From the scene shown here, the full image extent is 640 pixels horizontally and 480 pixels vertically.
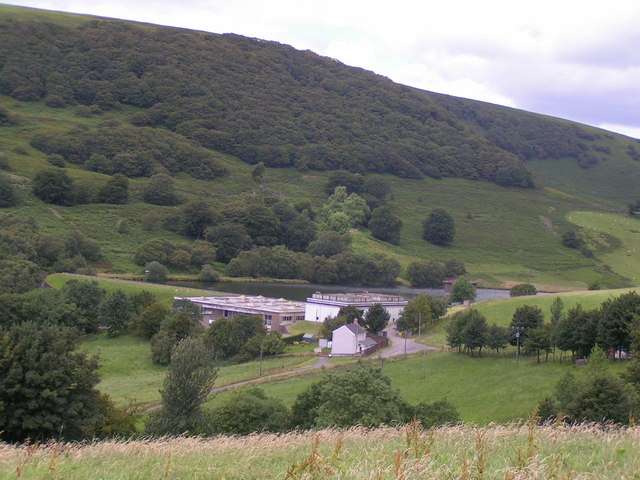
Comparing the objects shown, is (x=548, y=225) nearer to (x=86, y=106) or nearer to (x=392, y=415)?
(x=86, y=106)

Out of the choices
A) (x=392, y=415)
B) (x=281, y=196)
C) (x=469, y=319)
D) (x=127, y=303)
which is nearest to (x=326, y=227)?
(x=281, y=196)

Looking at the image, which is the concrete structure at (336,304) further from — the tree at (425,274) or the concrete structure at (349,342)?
the tree at (425,274)

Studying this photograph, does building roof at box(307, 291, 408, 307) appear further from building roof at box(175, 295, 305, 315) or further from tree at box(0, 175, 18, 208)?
tree at box(0, 175, 18, 208)

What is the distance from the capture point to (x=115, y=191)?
95875 millimetres

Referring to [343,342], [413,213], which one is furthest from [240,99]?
[343,342]

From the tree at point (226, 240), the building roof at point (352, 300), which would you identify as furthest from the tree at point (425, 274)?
the building roof at point (352, 300)

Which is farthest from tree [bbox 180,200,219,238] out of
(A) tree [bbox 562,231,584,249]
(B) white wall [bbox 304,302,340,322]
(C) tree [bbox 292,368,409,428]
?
(C) tree [bbox 292,368,409,428]

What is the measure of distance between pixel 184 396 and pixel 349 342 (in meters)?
27.8

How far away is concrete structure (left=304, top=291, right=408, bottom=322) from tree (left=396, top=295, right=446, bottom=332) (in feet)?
19.4

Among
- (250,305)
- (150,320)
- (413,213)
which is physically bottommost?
(150,320)

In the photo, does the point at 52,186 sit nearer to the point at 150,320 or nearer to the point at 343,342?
the point at 150,320

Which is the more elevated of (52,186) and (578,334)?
(52,186)

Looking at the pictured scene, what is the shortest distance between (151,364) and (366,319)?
762 inches

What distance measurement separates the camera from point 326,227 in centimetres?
10650
